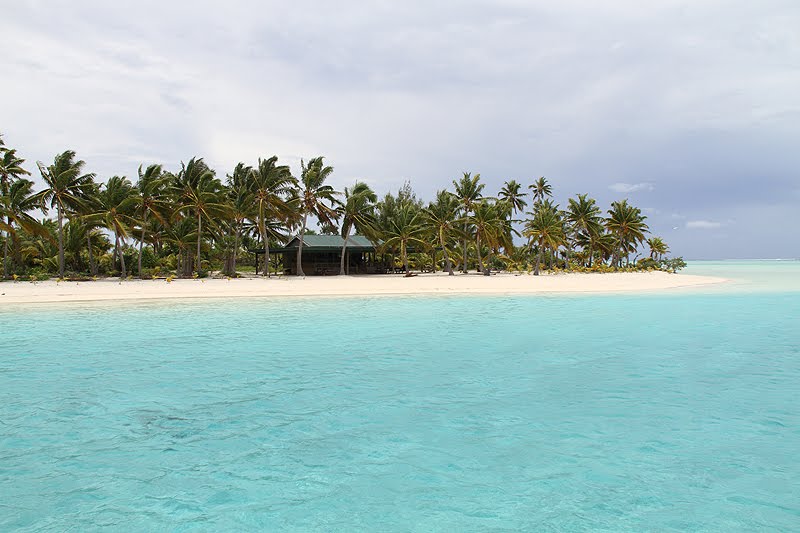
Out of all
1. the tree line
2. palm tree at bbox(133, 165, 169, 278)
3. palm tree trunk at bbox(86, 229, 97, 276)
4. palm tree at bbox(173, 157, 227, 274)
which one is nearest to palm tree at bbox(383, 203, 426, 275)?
the tree line

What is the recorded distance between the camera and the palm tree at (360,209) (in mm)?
41406

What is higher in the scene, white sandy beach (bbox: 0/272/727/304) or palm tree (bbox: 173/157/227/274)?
palm tree (bbox: 173/157/227/274)

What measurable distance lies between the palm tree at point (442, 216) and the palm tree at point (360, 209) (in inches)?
187

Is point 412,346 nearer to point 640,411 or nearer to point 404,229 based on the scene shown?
point 640,411

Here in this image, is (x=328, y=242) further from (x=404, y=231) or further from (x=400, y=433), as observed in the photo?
(x=400, y=433)

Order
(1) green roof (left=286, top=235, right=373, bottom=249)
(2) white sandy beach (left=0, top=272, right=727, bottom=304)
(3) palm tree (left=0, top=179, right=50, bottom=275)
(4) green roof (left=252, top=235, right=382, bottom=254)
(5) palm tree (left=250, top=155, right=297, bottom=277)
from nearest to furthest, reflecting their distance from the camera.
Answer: (2) white sandy beach (left=0, top=272, right=727, bottom=304), (3) palm tree (left=0, top=179, right=50, bottom=275), (5) palm tree (left=250, top=155, right=297, bottom=277), (4) green roof (left=252, top=235, right=382, bottom=254), (1) green roof (left=286, top=235, right=373, bottom=249)

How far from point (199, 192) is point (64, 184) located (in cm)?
812

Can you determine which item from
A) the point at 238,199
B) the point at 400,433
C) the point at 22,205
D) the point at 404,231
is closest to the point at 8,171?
the point at 22,205

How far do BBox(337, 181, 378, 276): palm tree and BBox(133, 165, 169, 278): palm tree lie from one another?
12.9 m

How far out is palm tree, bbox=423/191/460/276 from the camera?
43188mm

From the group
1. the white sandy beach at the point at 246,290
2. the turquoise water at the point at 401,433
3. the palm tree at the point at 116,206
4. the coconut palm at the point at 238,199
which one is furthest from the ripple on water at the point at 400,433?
the coconut palm at the point at 238,199

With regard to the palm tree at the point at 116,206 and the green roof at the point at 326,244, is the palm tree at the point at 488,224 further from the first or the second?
the palm tree at the point at 116,206

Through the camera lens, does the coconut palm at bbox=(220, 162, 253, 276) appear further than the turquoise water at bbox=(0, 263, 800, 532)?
Yes

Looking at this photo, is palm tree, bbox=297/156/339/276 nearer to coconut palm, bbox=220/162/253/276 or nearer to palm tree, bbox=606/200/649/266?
coconut palm, bbox=220/162/253/276
